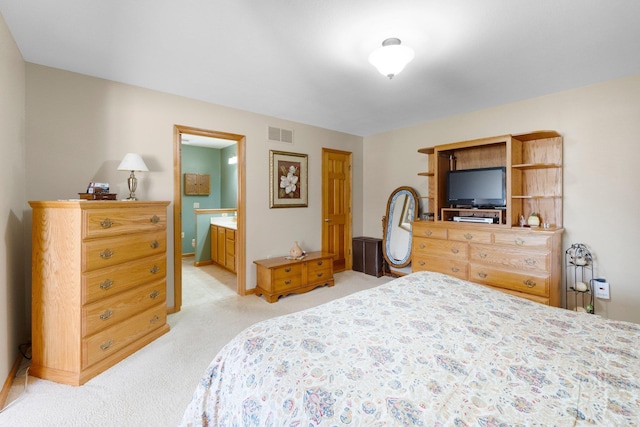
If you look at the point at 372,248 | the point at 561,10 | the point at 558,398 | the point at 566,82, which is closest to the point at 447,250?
the point at 372,248

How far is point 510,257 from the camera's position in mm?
2854

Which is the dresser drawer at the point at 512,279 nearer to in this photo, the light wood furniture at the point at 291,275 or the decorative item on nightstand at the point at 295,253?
the light wood furniture at the point at 291,275

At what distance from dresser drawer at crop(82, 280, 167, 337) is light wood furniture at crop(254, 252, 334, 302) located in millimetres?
1206

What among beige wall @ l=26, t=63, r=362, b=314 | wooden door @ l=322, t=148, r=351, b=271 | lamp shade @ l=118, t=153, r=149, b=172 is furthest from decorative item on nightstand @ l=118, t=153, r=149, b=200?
wooden door @ l=322, t=148, r=351, b=271

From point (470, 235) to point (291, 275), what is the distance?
7.34 ft

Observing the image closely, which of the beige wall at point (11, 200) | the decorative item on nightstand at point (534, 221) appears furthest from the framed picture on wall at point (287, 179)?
the decorative item on nightstand at point (534, 221)

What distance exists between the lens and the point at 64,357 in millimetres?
1919

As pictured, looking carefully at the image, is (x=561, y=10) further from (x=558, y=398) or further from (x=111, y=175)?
(x=111, y=175)

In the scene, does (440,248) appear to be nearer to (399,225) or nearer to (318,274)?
(399,225)

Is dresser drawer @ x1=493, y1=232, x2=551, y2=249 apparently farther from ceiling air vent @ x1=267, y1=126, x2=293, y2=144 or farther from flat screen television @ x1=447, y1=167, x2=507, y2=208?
ceiling air vent @ x1=267, y1=126, x2=293, y2=144

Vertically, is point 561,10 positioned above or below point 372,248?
above

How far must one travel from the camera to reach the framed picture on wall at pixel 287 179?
395 centimetres

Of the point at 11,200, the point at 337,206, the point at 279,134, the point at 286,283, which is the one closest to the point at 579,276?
the point at 337,206

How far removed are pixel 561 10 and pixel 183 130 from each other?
342cm
